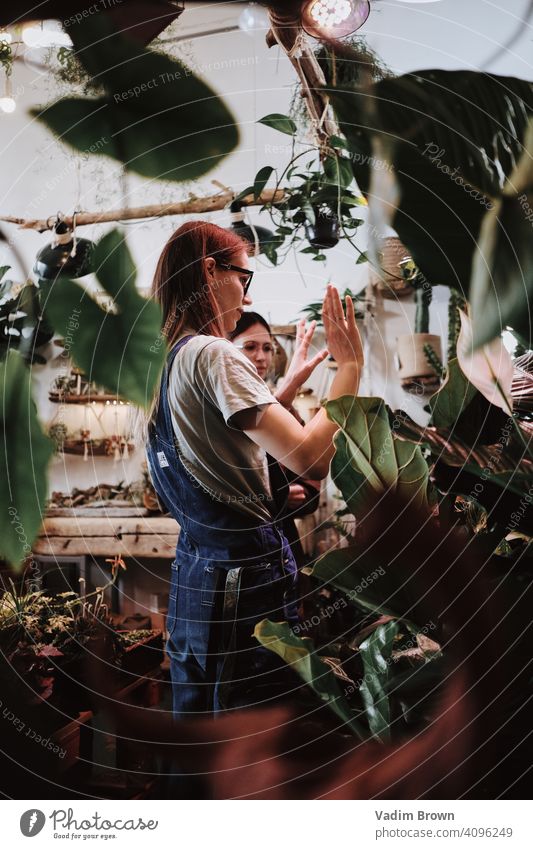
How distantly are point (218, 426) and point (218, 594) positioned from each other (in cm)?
23

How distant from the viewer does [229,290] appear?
947 mm

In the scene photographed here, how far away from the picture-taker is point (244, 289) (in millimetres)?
953

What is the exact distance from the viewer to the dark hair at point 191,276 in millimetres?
938

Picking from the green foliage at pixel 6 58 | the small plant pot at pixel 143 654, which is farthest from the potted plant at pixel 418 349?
the green foliage at pixel 6 58

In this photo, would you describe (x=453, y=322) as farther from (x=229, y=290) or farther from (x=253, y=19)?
(x=253, y=19)

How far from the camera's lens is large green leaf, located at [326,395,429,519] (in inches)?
31.2

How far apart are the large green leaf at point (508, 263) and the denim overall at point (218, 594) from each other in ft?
1.30

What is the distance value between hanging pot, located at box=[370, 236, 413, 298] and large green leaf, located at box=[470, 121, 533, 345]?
122mm

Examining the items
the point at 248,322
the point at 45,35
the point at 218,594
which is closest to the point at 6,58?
the point at 45,35

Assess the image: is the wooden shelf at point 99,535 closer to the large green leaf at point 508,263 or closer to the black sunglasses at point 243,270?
the black sunglasses at point 243,270

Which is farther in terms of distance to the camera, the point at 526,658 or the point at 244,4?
the point at 244,4
